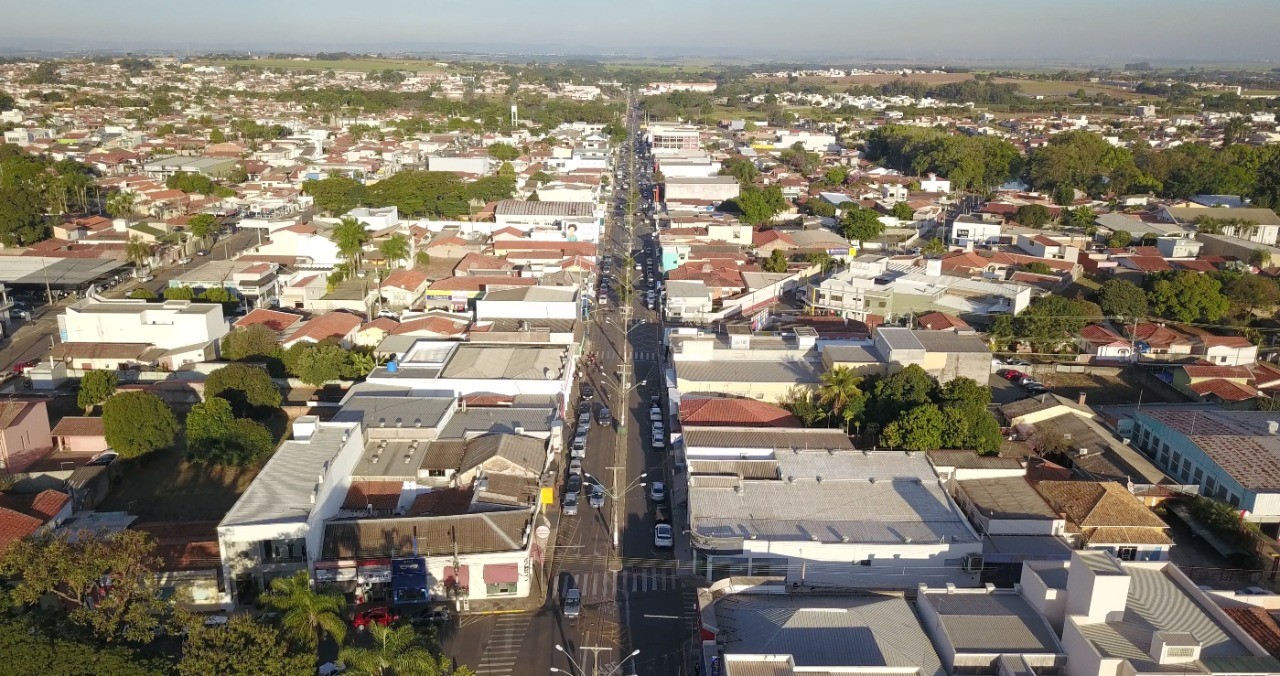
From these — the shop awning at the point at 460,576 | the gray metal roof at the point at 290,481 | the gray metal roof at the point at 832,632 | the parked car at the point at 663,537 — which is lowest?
the parked car at the point at 663,537

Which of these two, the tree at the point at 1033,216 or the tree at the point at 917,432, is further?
the tree at the point at 1033,216

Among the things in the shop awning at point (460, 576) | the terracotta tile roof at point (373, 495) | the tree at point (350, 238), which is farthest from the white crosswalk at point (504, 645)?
the tree at point (350, 238)

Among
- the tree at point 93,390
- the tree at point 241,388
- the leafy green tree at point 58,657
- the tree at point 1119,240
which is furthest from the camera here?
the tree at point 1119,240

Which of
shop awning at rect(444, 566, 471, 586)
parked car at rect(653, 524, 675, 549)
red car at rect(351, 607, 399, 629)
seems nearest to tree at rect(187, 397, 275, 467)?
red car at rect(351, 607, 399, 629)

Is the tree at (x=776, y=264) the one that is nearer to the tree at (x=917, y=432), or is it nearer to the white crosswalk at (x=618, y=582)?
the tree at (x=917, y=432)

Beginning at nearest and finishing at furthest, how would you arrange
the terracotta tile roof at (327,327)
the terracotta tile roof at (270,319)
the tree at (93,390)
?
the tree at (93,390), the terracotta tile roof at (327,327), the terracotta tile roof at (270,319)

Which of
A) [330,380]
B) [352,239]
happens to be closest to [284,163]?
[352,239]
